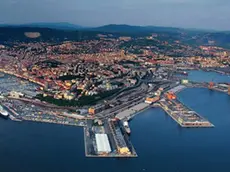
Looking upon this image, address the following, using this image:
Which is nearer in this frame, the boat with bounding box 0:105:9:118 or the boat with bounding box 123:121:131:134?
the boat with bounding box 123:121:131:134

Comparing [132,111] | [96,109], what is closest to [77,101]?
[96,109]

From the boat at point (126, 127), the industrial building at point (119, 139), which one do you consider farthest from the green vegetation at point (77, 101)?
the boat at point (126, 127)

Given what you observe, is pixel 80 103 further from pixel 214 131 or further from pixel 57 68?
pixel 57 68

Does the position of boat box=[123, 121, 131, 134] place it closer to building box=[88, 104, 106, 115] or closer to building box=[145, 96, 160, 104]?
building box=[88, 104, 106, 115]

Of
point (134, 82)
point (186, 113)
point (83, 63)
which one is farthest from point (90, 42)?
point (186, 113)

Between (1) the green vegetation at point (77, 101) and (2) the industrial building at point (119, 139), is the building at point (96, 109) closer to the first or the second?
(1) the green vegetation at point (77, 101)

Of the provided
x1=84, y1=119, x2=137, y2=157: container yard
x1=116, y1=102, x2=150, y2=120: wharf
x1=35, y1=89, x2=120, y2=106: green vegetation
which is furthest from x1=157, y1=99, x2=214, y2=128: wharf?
x1=35, y1=89, x2=120, y2=106: green vegetation
